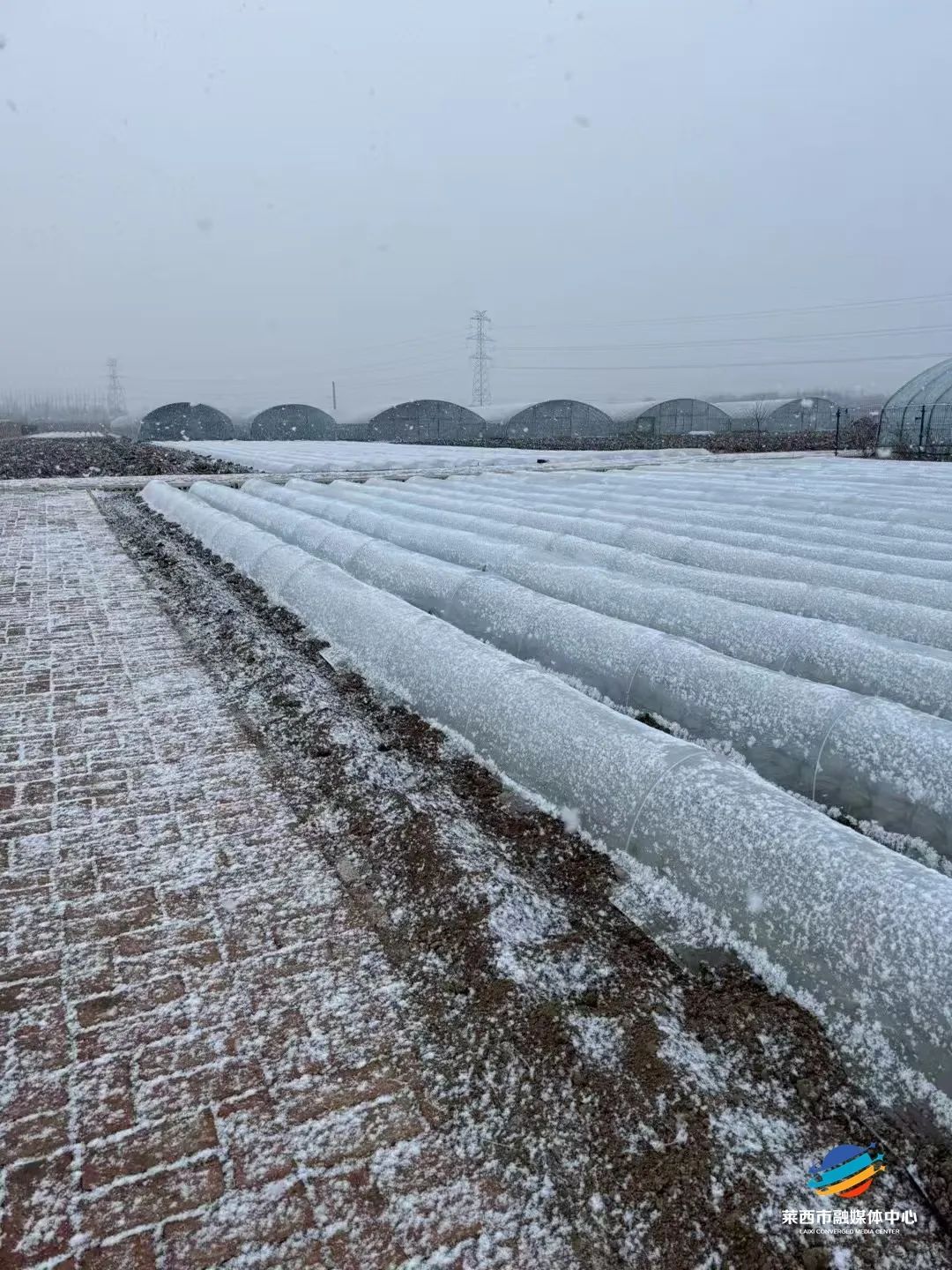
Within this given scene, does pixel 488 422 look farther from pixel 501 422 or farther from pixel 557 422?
pixel 557 422

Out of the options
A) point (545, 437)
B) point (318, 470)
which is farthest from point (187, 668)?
point (545, 437)

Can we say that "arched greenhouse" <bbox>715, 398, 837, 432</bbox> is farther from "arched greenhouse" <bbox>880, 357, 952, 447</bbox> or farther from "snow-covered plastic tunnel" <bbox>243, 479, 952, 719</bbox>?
"snow-covered plastic tunnel" <bbox>243, 479, 952, 719</bbox>

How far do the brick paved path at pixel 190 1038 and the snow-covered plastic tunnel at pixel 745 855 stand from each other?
98cm

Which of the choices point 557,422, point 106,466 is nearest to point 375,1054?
point 106,466

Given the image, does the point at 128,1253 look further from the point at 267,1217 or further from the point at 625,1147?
the point at 625,1147

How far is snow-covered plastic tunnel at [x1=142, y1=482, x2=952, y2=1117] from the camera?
206 centimetres

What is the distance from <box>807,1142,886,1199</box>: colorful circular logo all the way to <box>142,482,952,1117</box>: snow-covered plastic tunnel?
0.71 feet

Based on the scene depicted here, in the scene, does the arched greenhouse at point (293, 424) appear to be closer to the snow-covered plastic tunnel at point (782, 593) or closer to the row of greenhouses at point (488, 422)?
the row of greenhouses at point (488, 422)

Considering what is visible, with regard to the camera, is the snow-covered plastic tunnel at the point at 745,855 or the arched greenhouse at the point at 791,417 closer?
the snow-covered plastic tunnel at the point at 745,855

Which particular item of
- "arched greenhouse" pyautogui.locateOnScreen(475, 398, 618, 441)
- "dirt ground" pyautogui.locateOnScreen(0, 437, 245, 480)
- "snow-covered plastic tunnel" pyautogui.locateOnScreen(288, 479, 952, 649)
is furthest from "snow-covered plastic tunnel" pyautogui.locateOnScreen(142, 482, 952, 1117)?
"arched greenhouse" pyautogui.locateOnScreen(475, 398, 618, 441)

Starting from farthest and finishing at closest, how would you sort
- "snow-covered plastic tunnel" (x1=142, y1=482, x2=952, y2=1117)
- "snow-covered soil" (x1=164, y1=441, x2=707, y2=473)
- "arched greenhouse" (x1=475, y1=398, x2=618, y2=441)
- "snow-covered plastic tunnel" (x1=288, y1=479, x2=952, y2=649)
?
"arched greenhouse" (x1=475, y1=398, x2=618, y2=441)
"snow-covered soil" (x1=164, y1=441, x2=707, y2=473)
"snow-covered plastic tunnel" (x1=288, y1=479, x2=952, y2=649)
"snow-covered plastic tunnel" (x1=142, y1=482, x2=952, y2=1117)

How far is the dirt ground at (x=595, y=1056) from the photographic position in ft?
5.65

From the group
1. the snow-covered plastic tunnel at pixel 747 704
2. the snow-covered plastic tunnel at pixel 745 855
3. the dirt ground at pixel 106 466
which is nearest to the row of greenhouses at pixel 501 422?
the dirt ground at pixel 106 466

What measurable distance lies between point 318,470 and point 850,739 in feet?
54.9
